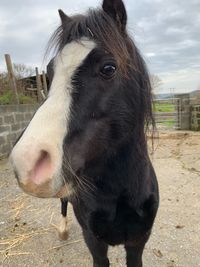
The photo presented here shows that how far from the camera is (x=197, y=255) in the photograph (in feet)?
9.09

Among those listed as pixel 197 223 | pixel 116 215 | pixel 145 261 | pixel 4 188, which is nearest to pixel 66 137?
pixel 116 215

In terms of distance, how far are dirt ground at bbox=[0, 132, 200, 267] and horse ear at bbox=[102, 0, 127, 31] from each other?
78.6 inches

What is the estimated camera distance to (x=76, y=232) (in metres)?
3.29

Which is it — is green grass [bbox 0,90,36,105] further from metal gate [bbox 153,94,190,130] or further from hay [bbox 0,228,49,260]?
metal gate [bbox 153,94,190,130]

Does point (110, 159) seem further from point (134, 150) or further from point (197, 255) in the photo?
point (197, 255)

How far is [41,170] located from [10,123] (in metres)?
5.58

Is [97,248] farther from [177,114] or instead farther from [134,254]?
[177,114]

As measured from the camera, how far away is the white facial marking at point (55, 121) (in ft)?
3.74

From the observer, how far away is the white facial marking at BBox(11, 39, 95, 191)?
3.74ft

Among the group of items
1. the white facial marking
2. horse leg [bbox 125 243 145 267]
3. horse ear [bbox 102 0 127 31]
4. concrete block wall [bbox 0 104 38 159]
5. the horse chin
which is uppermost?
horse ear [bbox 102 0 127 31]

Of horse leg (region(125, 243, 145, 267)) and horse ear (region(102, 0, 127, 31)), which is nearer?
horse ear (region(102, 0, 127, 31))

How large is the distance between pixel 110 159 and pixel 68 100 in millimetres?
469

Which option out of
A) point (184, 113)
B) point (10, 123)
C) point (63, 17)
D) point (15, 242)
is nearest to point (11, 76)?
point (10, 123)

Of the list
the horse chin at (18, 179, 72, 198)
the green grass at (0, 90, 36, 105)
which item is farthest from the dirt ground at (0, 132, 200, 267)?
the green grass at (0, 90, 36, 105)
